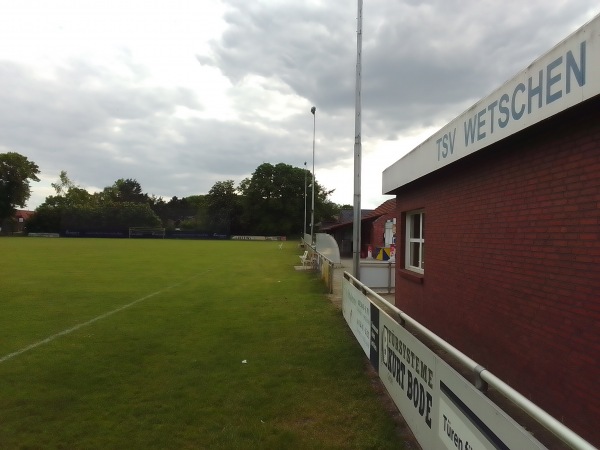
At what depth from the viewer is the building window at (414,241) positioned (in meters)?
9.56

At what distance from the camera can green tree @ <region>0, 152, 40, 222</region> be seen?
259 feet

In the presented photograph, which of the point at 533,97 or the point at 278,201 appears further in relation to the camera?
the point at 278,201

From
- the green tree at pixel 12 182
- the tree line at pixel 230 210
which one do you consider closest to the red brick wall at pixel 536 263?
the tree line at pixel 230 210

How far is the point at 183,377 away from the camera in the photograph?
5.81m

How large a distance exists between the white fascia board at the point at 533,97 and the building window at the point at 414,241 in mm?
3267

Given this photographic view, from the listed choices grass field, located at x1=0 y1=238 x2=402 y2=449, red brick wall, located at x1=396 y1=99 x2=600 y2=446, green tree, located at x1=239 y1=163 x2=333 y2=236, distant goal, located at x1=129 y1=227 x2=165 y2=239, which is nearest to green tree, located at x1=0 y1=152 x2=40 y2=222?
distant goal, located at x1=129 y1=227 x2=165 y2=239

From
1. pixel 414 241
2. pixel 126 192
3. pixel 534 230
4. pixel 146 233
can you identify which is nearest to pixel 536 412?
pixel 534 230

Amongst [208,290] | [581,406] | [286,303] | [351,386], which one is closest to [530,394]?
[581,406]

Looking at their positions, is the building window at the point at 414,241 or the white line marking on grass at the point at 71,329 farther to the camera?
the building window at the point at 414,241

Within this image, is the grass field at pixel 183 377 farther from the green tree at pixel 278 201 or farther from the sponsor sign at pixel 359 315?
the green tree at pixel 278 201

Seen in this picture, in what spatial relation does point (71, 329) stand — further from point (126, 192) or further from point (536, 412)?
point (126, 192)

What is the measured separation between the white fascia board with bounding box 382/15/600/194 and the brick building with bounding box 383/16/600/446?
1cm

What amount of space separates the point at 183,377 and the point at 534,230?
452 centimetres

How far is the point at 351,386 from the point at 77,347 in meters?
4.59
